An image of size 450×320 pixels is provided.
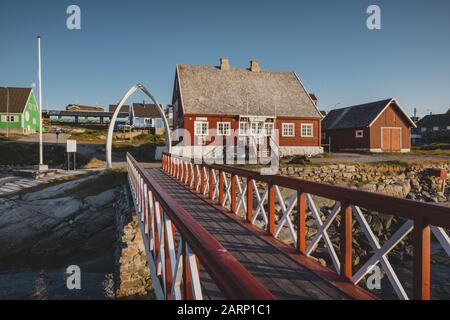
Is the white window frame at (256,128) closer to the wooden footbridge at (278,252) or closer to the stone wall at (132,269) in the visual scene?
the stone wall at (132,269)

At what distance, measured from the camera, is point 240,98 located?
1172 inches

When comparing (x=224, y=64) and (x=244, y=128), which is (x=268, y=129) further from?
(x=224, y=64)

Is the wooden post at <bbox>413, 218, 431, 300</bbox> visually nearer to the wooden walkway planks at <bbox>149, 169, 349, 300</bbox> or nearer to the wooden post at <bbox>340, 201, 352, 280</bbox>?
the wooden walkway planks at <bbox>149, 169, 349, 300</bbox>

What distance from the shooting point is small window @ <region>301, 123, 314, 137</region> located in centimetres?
3003

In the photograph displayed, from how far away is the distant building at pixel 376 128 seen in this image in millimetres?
32125

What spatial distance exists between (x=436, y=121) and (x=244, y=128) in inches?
1989

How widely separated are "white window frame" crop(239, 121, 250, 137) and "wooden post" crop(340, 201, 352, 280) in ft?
79.4

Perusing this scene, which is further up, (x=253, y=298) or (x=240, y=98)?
(x=240, y=98)

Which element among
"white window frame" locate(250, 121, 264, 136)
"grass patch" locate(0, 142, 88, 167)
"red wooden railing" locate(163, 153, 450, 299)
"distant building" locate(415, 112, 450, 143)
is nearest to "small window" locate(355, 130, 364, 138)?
"white window frame" locate(250, 121, 264, 136)

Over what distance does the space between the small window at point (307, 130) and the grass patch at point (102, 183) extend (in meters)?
17.3

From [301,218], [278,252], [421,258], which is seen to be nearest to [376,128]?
[301,218]
